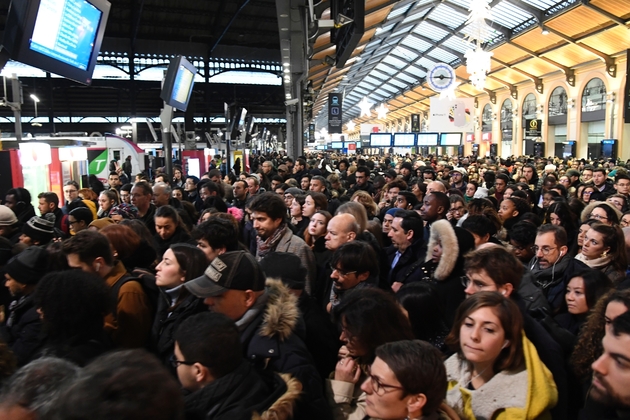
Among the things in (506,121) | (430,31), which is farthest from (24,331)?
(506,121)

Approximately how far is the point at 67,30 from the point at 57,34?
0.53 feet

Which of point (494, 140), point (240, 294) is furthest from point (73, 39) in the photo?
point (494, 140)

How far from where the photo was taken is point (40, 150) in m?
8.08

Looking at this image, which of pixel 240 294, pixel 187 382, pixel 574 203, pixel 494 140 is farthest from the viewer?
pixel 494 140

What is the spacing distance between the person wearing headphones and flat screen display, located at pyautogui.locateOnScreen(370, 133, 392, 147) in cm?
2004

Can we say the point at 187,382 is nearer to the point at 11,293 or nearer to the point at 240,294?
the point at 240,294

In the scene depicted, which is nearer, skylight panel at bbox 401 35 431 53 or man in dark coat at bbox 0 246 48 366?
man in dark coat at bbox 0 246 48 366

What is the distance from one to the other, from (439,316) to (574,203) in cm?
413

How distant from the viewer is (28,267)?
2889 millimetres

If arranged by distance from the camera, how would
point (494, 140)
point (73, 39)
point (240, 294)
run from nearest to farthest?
1. point (240, 294)
2. point (73, 39)
3. point (494, 140)

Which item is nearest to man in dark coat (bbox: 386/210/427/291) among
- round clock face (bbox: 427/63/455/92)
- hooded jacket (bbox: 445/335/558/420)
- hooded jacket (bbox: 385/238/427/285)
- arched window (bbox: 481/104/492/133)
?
hooded jacket (bbox: 385/238/427/285)

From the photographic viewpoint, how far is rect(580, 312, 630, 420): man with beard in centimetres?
158

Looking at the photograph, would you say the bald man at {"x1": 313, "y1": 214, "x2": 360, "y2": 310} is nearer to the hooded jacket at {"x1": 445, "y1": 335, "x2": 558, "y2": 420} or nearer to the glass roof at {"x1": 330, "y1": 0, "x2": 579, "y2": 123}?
the hooded jacket at {"x1": 445, "y1": 335, "x2": 558, "y2": 420}

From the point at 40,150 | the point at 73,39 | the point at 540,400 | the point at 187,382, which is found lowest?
the point at 540,400
